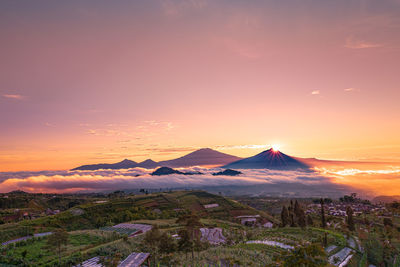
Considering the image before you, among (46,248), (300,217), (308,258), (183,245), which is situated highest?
(308,258)

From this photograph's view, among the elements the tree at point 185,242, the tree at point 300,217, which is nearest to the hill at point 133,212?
the tree at point 300,217

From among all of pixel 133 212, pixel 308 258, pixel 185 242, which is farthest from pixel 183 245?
pixel 133 212

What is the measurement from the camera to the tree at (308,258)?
16205 mm

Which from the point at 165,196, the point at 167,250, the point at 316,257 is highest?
the point at 316,257

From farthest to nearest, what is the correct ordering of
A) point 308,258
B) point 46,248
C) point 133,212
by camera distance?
1. point 133,212
2. point 46,248
3. point 308,258

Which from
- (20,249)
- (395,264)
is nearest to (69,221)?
(20,249)

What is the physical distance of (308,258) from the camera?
16.3 meters

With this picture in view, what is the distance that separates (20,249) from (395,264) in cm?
7439

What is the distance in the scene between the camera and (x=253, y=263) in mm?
33031

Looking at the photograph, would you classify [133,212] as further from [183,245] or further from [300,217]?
[183,245]

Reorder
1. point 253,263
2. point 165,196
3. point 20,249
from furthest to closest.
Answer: point 165,196 → point 20,249 → point 253,263

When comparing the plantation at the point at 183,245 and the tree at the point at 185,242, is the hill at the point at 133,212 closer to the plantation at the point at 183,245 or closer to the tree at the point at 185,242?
the plantation at the point at 183,245

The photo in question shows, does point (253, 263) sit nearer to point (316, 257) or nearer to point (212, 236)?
point (316, 257)

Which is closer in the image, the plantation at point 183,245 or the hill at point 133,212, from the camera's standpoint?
the plantation at point 183,245
